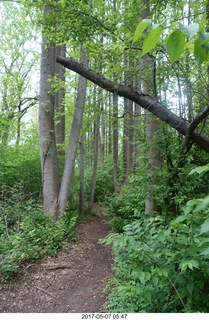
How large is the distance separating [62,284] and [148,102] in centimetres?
344

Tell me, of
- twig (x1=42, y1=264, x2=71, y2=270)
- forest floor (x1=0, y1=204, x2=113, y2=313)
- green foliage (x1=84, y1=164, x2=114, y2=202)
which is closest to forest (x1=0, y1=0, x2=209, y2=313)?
forest floor (x1=0, y1=204, x2=113, y2=313)

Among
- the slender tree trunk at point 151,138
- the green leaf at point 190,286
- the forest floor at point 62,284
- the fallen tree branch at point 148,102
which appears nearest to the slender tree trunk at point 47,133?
the forest floor at point 62,284

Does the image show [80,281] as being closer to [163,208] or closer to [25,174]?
[163,208]

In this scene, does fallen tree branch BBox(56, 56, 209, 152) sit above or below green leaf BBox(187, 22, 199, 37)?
above

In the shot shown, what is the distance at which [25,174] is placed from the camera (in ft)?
20.3

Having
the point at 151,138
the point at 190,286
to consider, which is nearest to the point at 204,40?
the point at 190,286

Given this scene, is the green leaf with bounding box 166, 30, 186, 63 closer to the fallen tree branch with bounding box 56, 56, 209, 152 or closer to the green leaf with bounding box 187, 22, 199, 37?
the green leaf with bounding box 187, 22, 199, 37

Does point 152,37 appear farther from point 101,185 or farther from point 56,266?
point 101,185

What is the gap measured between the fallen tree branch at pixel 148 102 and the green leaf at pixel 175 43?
237 centimetres

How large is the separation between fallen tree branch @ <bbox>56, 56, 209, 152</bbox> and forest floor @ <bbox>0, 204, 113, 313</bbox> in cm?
280

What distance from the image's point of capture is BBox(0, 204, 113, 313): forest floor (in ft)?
9.52

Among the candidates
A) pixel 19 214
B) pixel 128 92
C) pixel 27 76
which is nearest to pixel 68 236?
pixel 19 214

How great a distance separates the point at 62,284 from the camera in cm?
348

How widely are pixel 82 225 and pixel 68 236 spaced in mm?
1437
